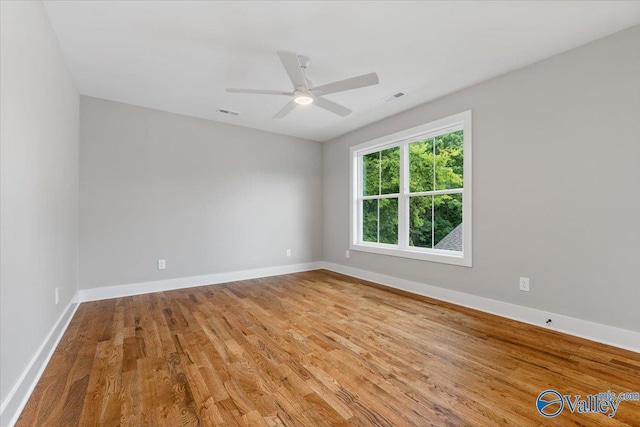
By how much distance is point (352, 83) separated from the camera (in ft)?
7.89

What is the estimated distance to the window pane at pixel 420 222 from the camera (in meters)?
3.81

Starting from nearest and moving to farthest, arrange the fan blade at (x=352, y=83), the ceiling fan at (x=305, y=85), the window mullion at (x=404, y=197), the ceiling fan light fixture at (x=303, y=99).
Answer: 1. the ceiling fan at (x=305, y=85)
2. the fan blade at (x=352, y=83)
3. the ceiling fan light fixture at (x=303, y=99)
4. the window mullion at (x=404, y=197)

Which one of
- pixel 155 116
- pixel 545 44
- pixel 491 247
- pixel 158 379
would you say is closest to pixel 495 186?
pixel 491 247

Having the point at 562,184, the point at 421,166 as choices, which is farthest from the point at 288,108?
the point at 562,184

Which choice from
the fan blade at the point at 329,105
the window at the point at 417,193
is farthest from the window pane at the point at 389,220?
the fan blade at the point at 329,105

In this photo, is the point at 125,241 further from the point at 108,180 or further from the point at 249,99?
the point at 249,99

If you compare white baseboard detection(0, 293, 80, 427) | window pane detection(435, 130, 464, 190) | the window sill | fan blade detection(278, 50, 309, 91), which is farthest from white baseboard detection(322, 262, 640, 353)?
white baseboard detection(0, 293, 80, 427)

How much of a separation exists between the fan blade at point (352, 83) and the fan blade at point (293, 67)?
15 centimetres

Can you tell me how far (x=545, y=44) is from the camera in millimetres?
2453

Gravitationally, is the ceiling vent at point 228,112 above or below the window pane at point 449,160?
above

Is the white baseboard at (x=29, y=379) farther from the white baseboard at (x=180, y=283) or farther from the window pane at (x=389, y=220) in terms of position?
the window pane at (x=389, y=220)

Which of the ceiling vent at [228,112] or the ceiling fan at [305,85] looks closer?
the ceiling fan at [305,85]

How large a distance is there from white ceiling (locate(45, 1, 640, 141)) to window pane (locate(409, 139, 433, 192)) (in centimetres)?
68

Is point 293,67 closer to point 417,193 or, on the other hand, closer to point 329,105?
point 329,105
